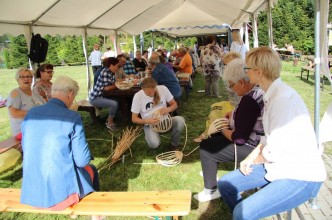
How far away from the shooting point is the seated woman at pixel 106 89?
223 inches

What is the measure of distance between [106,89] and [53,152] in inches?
155

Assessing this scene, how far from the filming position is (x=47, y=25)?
556 cm

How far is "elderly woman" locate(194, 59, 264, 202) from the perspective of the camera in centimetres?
230

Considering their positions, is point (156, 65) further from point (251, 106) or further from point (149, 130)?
point (251, 106)

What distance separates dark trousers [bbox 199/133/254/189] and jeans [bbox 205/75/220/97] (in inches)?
219

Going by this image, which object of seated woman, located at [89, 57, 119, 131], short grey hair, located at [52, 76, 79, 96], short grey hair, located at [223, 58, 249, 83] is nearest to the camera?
short grey hair, located at [52, 76, 79, 96]

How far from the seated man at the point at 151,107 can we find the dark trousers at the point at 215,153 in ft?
4.69

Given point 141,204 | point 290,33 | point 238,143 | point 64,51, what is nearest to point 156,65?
point 238,143

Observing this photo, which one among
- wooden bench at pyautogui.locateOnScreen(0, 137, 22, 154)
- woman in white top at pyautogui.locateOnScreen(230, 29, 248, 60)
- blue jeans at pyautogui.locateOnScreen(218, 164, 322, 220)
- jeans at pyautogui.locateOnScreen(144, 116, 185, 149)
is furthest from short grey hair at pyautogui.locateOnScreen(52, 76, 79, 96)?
woman in white top at pyautogui.locateOnScreen(230, 29, 248, 60)

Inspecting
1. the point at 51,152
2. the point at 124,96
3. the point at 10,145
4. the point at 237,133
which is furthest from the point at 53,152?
the point at 124,96

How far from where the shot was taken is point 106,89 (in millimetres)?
5773

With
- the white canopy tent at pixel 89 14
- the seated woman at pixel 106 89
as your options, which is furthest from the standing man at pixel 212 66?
the seated woman at pixel 106 89

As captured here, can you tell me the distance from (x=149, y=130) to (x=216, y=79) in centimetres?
449

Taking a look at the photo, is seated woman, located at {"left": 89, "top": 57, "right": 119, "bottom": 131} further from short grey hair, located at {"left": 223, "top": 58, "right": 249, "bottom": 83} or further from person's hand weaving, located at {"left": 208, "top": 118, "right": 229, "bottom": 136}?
short grey hair, located at {"left": 223, "top": 58, "right": 249, "bottom": 83}
